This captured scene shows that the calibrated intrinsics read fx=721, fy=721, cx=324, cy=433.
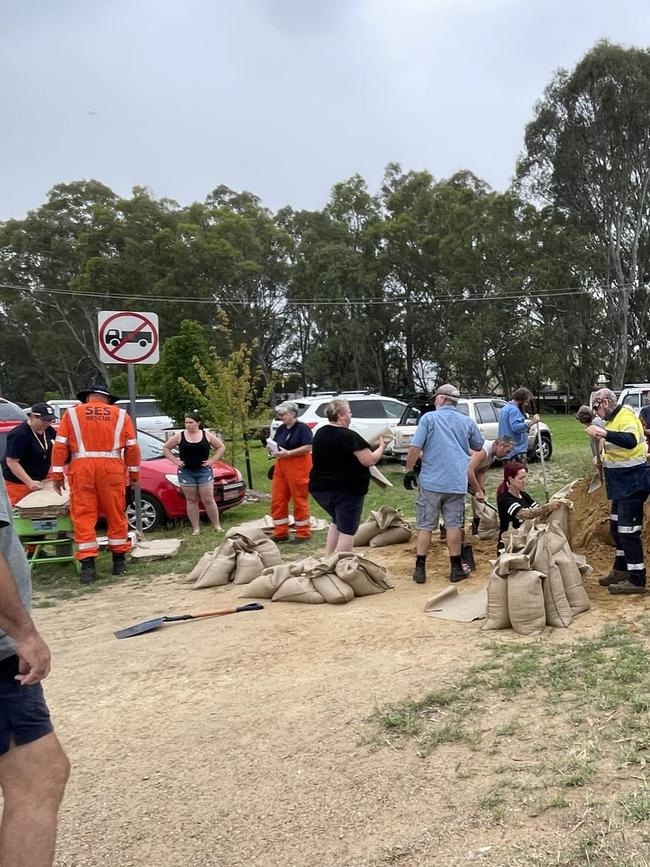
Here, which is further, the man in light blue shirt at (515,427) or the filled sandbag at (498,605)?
the man in light blue shirt at (515,427)

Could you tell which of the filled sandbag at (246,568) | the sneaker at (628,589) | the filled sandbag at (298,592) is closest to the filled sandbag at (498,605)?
the sneaker at (628,589)

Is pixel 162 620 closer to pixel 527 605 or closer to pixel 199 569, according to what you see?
pixel 199 569

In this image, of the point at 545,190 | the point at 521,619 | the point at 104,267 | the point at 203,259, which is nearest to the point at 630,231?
the point at 545,190

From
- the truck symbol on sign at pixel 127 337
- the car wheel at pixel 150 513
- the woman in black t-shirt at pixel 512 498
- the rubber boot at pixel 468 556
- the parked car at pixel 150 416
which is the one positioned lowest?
the rubber boot at pixel 468 556

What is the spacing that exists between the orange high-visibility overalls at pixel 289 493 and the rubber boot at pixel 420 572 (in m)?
2.45

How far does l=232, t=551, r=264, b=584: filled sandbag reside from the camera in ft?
22.0

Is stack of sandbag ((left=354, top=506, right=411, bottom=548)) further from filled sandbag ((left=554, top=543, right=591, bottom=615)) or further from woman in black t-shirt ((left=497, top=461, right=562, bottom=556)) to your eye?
filled sandbag ((left=554, top=543, right=591, bottom=615))

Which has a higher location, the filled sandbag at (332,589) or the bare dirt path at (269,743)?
the filled sandbag at (332,589)

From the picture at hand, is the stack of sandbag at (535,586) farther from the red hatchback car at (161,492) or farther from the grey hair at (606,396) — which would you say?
the red hatchback car at (161,492)

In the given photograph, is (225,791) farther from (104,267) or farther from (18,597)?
(104,267)

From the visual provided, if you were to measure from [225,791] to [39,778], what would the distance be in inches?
44.1

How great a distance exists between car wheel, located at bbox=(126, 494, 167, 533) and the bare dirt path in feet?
12.2

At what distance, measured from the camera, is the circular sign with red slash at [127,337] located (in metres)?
8.39

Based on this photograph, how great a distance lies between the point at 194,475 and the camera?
921cm
